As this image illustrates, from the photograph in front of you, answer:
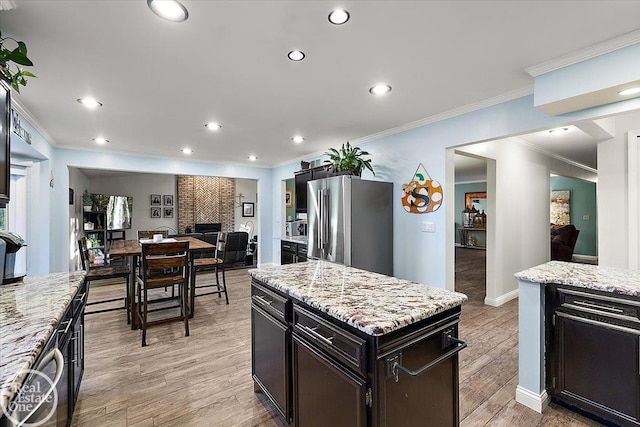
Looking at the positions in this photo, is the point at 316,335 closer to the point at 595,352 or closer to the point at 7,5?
the point at 595,352

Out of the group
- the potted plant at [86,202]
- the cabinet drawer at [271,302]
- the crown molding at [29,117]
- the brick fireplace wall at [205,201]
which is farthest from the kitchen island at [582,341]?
the brick fireplace wall at [205,201]

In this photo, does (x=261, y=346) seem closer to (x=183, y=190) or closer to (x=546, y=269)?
(x=546, y=269)

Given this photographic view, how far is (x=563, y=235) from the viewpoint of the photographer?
6.88m

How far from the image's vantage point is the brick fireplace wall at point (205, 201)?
948 centimetres

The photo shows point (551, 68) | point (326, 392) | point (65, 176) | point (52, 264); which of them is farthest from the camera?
point (65, 176)

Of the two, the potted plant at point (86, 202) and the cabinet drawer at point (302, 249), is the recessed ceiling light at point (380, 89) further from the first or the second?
the potted plant at point (86, 202)

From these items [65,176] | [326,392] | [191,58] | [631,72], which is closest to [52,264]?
[65,176]

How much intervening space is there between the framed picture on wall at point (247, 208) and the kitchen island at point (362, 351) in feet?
29.5

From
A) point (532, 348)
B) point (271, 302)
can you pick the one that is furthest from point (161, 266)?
point (532, 348)

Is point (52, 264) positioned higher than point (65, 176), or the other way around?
point (65, 176)

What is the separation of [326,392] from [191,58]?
224 cm

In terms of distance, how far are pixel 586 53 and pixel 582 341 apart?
186cm

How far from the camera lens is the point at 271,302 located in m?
1.82

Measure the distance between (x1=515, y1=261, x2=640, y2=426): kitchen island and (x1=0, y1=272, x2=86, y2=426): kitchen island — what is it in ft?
8.25
